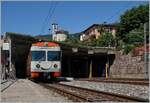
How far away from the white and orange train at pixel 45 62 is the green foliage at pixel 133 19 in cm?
5089

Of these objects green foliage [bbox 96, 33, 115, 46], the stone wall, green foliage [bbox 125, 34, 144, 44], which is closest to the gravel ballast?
the stone wall

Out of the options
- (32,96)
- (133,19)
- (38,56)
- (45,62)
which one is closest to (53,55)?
(45,62)

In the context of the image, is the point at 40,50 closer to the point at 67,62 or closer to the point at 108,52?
the point at 108,52

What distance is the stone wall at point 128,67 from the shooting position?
51.5 m

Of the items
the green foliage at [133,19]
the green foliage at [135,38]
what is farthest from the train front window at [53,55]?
the green foliage at [133,19]

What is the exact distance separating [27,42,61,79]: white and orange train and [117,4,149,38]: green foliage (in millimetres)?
50892

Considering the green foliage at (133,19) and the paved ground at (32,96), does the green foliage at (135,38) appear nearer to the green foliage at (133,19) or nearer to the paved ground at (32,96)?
the green foliage at (133,19)

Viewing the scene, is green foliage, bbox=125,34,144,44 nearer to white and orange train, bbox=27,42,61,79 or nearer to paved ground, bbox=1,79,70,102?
white and orange train, bbox=27,42,61,79

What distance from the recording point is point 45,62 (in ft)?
117

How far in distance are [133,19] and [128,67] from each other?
98.9ft

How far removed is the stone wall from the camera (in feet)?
169

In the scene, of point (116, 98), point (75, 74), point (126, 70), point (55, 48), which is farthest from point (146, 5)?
point (116, 98)

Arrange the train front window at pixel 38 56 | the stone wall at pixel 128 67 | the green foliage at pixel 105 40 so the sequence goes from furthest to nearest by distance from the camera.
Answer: the green foliage at pixel 105 40 → the stone wall at pixel 128 67 → the train front window at pixel 38 56

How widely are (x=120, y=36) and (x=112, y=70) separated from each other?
73.3 ft
